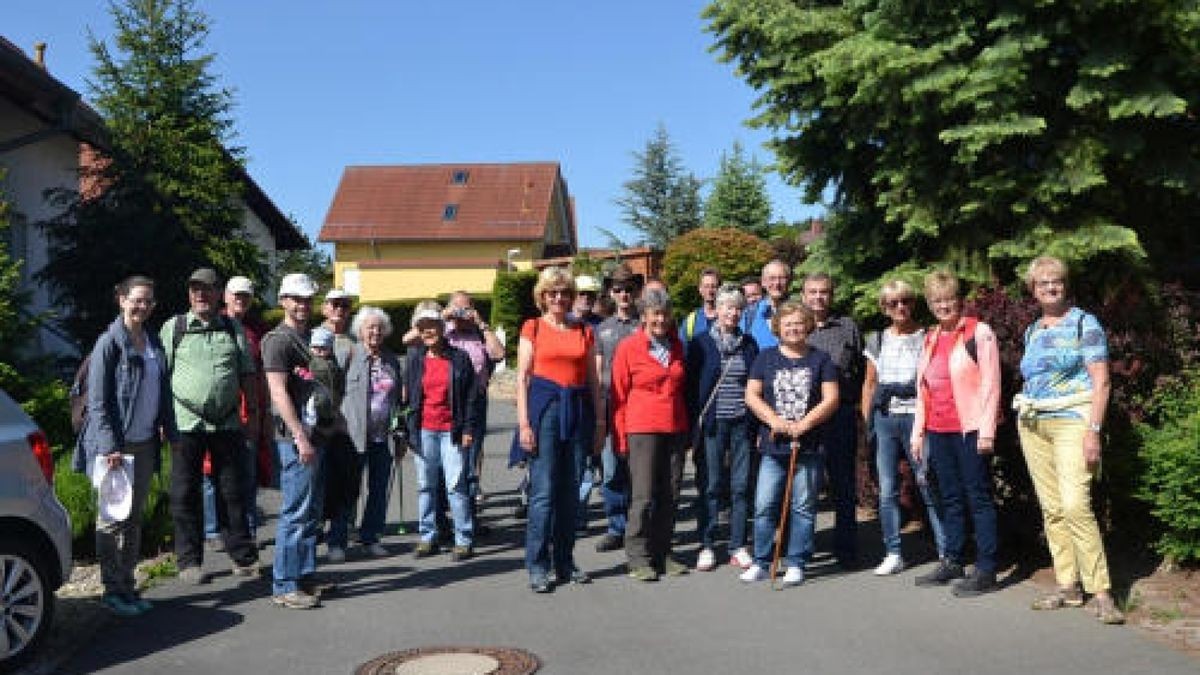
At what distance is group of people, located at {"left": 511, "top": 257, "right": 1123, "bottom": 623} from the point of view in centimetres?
664

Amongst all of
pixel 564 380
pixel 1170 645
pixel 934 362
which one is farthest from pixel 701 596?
pixel 1170 645

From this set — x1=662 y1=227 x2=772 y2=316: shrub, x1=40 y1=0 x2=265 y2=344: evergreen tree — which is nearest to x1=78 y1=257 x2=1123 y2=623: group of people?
x1=40 y1=0 x2=265 y2=344: evergreen tree

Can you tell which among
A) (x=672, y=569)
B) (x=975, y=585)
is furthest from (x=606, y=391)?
(x=975, y=585)

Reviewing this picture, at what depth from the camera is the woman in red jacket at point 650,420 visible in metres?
7.63

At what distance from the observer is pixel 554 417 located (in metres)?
7.43

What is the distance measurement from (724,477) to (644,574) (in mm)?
1045

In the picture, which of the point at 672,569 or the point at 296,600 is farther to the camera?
the point at 672,569

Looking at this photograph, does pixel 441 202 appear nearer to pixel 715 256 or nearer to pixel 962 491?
pixel 715 256

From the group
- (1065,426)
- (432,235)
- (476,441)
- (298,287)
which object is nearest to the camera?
(1065,426)

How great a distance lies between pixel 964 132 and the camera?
27.2ft

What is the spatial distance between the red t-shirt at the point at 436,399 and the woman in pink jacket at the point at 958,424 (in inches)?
133

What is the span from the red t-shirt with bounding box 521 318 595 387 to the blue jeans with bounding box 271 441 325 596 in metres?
1.50

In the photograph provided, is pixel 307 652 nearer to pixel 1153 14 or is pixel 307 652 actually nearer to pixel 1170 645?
pixel 1170 645

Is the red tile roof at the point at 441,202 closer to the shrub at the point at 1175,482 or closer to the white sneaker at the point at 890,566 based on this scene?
the white sneaker at the point at 890,566
